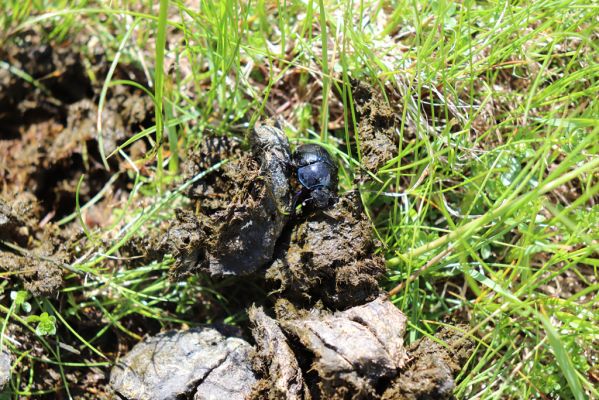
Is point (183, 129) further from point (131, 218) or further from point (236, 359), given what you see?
point (236, 359)

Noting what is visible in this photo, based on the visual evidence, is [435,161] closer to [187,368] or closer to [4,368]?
[187,368]

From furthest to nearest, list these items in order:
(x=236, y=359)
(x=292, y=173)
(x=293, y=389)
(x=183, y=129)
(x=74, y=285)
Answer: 1. (x=183, y=129)
2. (x=74, y=285)
3. (x=292, y=173)
4. (x=236, y=359)
5. (x=293, y=389)

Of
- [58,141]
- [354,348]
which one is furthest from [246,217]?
[58,141]

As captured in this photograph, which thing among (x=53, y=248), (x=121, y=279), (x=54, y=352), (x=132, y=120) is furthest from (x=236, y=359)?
(x=132, y=120)

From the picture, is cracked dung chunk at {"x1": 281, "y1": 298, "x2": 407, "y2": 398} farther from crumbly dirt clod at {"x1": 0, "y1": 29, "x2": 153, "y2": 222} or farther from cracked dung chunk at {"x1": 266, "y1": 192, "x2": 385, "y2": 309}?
crumbly dirt clod at {"x1": 0, "y1": 29, "x2": 153, "y2": 222}

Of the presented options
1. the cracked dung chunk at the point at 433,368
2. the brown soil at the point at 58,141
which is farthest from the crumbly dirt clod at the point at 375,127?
the brown soil at the point at 58,141

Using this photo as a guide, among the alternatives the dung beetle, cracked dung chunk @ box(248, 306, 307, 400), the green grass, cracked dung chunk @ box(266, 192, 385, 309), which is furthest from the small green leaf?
the dung beetle
